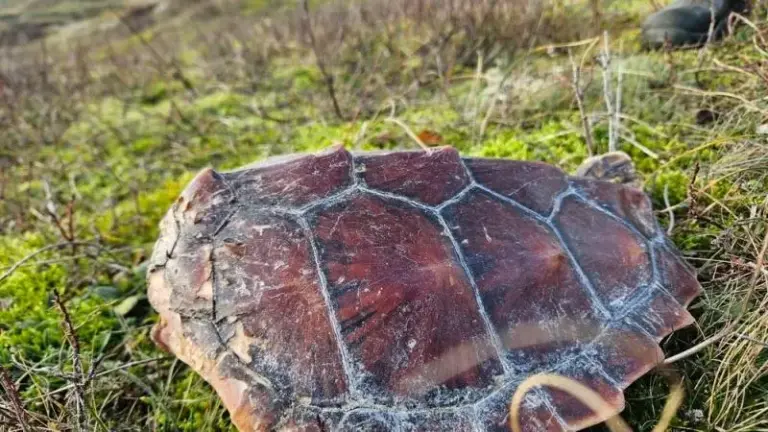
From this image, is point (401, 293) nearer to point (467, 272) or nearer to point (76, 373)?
point (467, 272)

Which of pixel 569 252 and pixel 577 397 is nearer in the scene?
pixel 577 397

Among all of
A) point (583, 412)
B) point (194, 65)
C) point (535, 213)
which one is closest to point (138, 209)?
point (535, 213)

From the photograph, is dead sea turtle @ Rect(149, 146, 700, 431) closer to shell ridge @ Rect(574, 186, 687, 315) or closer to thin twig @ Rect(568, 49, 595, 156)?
shell ridge @ Rect(574, 186, 687, 315)

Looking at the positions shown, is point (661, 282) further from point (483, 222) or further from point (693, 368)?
point (483, 222)

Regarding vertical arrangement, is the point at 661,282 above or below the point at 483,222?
below

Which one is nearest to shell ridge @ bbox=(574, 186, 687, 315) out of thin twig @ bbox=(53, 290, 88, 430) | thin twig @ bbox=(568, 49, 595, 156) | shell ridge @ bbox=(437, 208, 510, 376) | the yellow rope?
the yellow rope

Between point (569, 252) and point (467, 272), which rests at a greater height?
point (467, 272)

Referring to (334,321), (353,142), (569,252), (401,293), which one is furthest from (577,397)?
(353,142)
